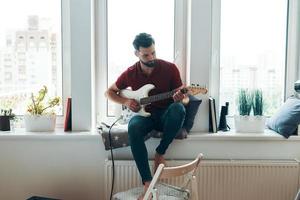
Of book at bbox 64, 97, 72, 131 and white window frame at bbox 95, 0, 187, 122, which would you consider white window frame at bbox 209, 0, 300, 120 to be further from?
book at bbox 64, 97, 72, 131

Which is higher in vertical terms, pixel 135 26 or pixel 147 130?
pixel 135 26

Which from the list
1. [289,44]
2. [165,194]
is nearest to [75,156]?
[165,194]

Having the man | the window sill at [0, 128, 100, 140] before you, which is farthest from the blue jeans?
the window sill at [0, 128, 100, 140]

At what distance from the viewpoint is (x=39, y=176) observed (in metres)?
2.53

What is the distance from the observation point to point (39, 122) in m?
2.59

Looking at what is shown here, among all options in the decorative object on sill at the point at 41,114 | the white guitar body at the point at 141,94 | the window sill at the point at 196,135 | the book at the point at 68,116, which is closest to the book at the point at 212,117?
the window sill at the point at 196,135

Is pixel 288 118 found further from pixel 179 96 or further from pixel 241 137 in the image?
pixel 179 96

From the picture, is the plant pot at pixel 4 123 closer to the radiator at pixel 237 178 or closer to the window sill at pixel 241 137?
the radiator at pixel 237 178

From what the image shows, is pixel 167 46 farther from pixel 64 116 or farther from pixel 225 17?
pixel 64 116

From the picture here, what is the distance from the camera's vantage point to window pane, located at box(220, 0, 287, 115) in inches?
108

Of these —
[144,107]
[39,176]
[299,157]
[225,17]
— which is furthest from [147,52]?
[299,157]

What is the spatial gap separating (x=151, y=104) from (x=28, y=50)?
105cm

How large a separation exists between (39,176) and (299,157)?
183 cm

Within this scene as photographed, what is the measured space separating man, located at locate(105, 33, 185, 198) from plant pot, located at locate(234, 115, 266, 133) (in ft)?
1.91
